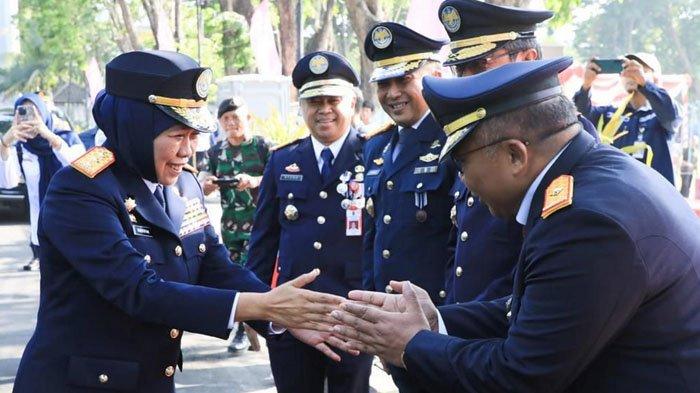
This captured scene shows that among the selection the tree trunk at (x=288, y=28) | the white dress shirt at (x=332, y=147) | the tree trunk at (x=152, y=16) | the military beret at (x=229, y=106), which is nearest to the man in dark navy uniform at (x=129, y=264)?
the white dress shirt at (x=332, y=147)

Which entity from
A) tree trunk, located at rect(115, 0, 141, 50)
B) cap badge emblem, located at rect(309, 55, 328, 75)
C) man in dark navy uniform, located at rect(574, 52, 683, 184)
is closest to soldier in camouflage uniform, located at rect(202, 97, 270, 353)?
man in dark navy uniform, located at rect(574, 52, 683, 184)

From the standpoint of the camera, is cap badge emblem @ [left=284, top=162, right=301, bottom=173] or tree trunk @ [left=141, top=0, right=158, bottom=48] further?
tree trunk @ [left=141, top=0, right=158, bottom=48]

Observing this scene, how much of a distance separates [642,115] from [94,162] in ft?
19.6

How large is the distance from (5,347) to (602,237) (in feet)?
23.1

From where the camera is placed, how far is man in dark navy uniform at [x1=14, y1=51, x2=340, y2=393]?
3107 millimetres

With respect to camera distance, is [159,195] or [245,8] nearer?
[159,195]

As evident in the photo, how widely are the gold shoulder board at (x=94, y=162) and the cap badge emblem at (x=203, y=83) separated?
368 millimetres

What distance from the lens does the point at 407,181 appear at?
A: 14.1ft

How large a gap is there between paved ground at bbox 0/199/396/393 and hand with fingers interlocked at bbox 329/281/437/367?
12.9 feet

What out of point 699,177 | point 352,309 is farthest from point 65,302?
point 699,177

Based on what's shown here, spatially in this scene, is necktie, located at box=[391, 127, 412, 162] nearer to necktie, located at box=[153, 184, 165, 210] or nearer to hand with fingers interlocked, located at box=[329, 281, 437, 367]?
necktie, located at box=[153, 184, 165, 210]

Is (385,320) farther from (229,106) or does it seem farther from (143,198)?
(229,106)

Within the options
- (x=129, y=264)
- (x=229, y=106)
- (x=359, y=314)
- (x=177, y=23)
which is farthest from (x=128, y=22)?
(x=359, y=314)

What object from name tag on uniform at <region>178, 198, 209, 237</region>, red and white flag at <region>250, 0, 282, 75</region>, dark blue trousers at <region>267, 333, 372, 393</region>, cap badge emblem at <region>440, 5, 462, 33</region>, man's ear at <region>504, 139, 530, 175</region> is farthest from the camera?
red and white flag at <region>250, 0, 282, 75</region>
